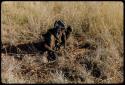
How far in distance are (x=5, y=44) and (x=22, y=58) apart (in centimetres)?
62

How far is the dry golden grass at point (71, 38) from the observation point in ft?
15.5

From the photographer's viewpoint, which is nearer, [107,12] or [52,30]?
[52,30]

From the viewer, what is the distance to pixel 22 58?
5211 mm

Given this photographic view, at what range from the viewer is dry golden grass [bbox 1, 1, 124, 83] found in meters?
4.71

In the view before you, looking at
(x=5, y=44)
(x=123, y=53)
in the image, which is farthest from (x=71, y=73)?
(x=5, y=44)

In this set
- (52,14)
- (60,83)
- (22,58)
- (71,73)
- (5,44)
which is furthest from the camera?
(52,14)

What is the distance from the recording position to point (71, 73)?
4.78 m

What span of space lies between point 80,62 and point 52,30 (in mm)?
637

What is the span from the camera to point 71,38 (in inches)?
221

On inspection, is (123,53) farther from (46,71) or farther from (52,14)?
(52,14)

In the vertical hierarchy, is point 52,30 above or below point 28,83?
above

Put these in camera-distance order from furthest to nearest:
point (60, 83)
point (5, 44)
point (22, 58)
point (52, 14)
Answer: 1. point (52, 14)
2. point (5, 44)
3. point (22, 58)
4. point (60, 83)

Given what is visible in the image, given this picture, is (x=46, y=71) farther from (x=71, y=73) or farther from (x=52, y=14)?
(x=52, y=14)

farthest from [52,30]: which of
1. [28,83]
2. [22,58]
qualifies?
A: [28,83]
